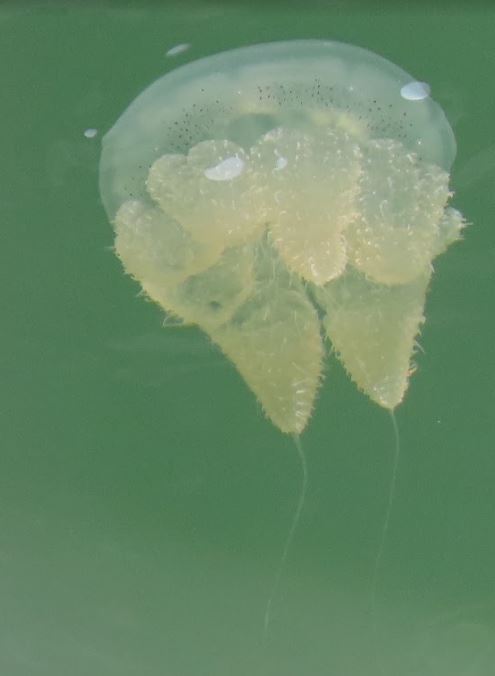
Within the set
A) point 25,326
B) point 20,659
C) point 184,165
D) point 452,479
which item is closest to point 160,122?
point 184,165

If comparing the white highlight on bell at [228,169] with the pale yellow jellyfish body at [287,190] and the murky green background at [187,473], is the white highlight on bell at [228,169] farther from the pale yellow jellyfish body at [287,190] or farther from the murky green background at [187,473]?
the murky green background at [187,473]

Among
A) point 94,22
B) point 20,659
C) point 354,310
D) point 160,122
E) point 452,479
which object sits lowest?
point 20,659

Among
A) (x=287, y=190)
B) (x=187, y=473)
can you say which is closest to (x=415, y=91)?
(x=287, y=190)

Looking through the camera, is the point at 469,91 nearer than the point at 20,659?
Yes

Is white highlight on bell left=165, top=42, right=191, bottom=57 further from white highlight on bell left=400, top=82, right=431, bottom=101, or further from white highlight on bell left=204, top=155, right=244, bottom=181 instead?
white highlight on bell left=400, top=82, right=431, bottom=101

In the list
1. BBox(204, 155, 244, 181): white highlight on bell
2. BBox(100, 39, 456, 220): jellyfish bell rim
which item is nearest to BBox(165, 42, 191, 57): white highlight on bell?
BBox(100, 39, 456, 220): jellyfish bell rim

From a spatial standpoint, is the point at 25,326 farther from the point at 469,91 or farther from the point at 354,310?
the point at 469,91

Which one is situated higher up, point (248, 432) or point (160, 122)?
point (160, 122)
